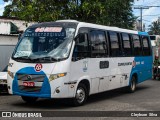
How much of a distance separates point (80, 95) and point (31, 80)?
1.76 metres

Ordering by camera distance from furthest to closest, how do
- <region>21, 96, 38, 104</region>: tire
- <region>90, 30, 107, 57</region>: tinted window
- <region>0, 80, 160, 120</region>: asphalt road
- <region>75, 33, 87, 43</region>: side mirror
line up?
→ <region>90, 30, 107, 57</region>: tinted window → <region>21, 96, 38, 104</region>: tire → <region>75, 33, 87, 43</region>: side mirror → <region>0, 80, 160, 120</region>: asphalt road

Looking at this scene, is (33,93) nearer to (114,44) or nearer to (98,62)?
(98,62)

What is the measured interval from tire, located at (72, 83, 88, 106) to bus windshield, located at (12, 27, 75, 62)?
130 centimetres

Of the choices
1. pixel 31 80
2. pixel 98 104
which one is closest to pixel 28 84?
pixel 31 80

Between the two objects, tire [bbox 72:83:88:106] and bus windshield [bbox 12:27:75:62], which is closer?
bus windshield [bbox 12:27:75:62]

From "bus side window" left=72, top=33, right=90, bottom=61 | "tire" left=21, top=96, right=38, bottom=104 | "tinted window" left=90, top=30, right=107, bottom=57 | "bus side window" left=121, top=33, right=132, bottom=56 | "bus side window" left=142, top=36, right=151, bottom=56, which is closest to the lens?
"bus side window" left=72, top=33, right=90, bottom=61

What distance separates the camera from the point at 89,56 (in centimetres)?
1269

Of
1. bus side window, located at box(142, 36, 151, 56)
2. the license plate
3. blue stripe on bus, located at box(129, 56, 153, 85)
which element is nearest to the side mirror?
the license plate

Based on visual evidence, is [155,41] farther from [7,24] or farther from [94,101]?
[94,101]

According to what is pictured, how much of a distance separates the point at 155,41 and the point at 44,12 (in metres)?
13.2

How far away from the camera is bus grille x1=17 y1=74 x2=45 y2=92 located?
11383mm

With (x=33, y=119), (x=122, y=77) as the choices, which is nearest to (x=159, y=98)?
(x=122, y=77)

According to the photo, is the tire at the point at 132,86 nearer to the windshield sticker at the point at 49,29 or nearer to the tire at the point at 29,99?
the tire at the point at 29,99

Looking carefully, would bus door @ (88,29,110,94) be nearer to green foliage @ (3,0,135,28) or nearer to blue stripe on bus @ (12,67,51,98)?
blue stripe on bus @ (12,67,51,98)
